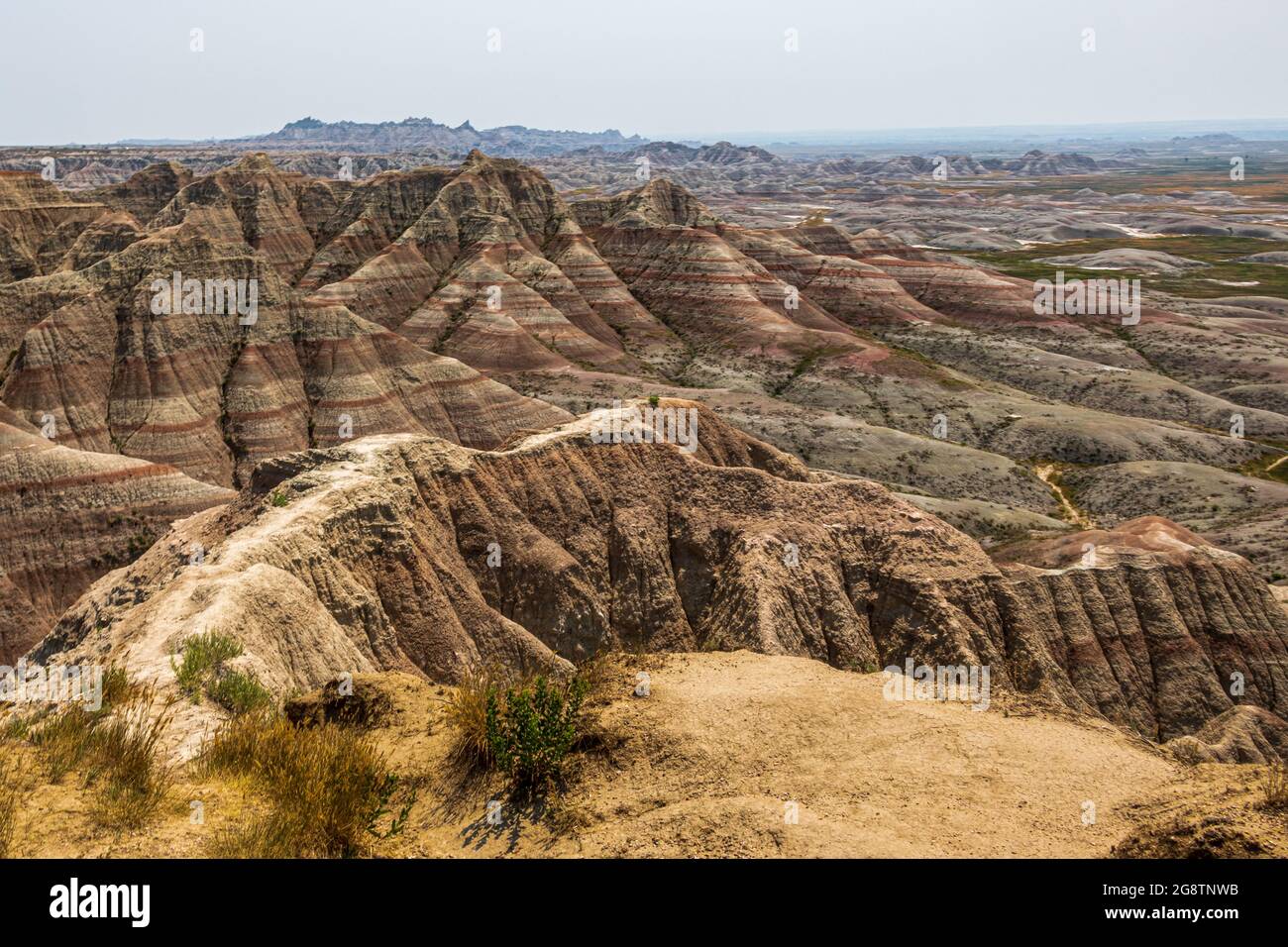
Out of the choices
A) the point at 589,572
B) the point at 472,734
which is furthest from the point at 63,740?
the point at 589,572

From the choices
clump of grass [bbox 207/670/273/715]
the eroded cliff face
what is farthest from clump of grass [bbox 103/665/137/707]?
the eroded cliff face

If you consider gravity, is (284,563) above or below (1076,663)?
above

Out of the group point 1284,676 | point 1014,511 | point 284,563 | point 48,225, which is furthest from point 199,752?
point 48,225

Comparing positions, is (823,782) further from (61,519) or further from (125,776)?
(61,519)

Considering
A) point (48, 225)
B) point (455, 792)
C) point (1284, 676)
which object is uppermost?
point (48, 225)

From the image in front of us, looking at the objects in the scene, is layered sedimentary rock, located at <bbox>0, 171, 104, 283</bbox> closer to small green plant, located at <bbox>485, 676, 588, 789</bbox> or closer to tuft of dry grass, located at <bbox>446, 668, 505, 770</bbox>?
tuft of dry grass, located at <bbox>446, 668, 505, 770</bbox>

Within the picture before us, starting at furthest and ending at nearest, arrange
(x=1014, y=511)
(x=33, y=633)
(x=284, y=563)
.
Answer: (x=1014, y=511) → (x=33, y=633) → (x=284, y=563)
